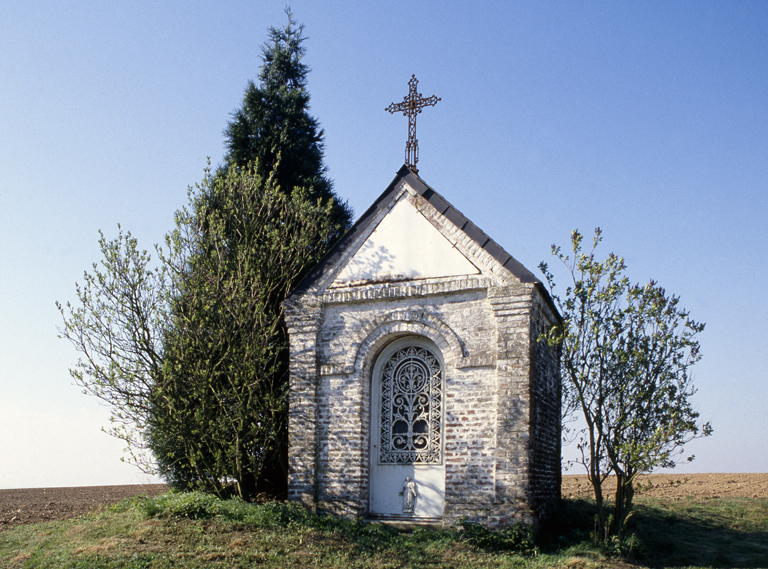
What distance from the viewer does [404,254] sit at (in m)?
11.5

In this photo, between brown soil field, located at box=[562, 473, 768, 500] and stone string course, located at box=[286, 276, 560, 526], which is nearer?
stone string course, located at box=[286, 276, 560, 526]

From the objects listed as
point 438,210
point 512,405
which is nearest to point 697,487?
point 512,405

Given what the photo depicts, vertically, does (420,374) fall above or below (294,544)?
above

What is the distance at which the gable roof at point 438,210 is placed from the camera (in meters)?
10.7

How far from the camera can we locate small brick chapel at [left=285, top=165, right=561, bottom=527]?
10141mm

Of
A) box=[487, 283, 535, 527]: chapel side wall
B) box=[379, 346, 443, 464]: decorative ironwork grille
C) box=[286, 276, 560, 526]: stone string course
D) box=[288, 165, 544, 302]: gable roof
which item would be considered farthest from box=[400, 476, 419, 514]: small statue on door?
box=[288, 165, 544, 302]: gable roof

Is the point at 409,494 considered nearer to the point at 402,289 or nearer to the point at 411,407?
the point at 411,407

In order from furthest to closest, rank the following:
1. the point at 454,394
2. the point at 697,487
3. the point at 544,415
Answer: the point at 697,487 → the point at 544,415 → the point at 454,394

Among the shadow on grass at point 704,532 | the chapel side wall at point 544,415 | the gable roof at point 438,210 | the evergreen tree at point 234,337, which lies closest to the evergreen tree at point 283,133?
the evergreen tree at point 234,337

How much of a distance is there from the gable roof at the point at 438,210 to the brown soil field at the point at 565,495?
5433mm

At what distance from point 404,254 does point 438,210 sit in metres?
0.98

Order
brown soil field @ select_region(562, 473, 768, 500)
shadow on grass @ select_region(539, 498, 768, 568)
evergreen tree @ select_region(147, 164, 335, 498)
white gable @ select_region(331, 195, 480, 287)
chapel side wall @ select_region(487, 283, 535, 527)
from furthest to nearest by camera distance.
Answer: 1. brown soil field @ select_region(562, 473, 768, 500)
2. evergreen tree @ select_region(147, 164, 335, 498)
3. white gable @ select_region(331, 195, 480, 287)
4. shadow on grass @ select_region(539, 498, 768, 568)
5. chapel side wall @ select_region(487, 283, 535, 527)

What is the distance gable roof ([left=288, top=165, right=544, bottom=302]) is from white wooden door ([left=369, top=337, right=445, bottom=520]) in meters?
1.93

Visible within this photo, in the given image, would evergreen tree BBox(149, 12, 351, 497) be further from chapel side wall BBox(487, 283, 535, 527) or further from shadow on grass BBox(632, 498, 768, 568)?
shadow on grass BBox(632, 498, 768, 568)
